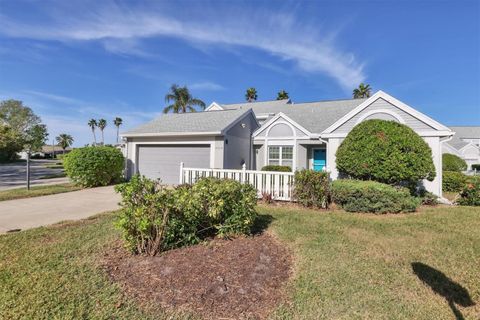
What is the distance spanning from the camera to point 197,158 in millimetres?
14125

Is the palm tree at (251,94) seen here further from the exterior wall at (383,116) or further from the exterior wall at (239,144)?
the exterior wall at (383,116)

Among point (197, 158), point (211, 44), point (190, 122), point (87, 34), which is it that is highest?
point (211, 44)

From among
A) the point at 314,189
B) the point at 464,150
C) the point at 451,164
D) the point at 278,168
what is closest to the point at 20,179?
the point at 278,168

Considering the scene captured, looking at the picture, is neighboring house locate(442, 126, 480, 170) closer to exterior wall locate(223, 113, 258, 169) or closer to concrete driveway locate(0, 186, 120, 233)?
exterior wall locate(223, 113, 258, 169)

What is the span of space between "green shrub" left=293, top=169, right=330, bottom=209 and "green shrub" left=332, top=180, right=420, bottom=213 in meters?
0.45

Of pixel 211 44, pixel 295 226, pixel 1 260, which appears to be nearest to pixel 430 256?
pixel 295 226

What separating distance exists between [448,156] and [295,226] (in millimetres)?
23247

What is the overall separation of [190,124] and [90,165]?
18.4ft

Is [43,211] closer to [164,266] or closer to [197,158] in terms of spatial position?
[164,266]

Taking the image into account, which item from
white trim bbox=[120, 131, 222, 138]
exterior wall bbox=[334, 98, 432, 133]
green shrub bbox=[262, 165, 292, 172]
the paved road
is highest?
exterior wall bbox=[334, 98, 432, 133]

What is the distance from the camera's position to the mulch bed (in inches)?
124

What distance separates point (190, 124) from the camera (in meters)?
15.2

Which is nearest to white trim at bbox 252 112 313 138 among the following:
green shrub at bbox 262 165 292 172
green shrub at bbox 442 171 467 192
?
green shrub at bbox 262 165 292 172

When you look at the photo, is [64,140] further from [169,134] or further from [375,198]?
[375,198]
